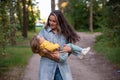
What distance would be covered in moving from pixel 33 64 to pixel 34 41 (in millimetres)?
9061

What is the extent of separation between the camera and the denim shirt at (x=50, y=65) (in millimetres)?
5328

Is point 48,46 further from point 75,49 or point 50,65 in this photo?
point 75,49

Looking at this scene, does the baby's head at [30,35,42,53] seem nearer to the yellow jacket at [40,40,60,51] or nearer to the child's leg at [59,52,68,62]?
the yellow jacket at [40,40,60,51]

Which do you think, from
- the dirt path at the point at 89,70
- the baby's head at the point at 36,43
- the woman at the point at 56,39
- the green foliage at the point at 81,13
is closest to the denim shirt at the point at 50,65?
the woman at the point at 56,39

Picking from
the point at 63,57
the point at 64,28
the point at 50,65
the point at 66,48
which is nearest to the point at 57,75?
the point at 50,65

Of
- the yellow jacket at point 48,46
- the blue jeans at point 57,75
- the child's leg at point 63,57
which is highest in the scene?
the yellow jacket at point 48,46

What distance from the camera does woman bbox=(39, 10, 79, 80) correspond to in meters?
5.34

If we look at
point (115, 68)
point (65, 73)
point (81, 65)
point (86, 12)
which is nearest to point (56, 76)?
point (65, 73)

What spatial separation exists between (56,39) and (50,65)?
39 centimetres

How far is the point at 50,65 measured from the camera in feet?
17.5

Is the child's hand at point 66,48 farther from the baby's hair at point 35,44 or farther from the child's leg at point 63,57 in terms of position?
the baby's hair at point 35,44

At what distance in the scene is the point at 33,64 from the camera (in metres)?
14.2

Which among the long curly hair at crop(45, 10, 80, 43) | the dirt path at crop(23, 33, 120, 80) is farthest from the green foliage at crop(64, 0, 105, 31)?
the long curly hair at crop(45, 10, 80, 43)

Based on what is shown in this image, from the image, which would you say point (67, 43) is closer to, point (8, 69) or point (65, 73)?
point (65, 73)
